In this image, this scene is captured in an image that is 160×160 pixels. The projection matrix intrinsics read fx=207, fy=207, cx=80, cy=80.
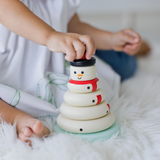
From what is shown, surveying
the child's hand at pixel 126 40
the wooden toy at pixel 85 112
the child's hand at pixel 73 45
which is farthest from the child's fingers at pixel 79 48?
the child's hand at pixel 126 40

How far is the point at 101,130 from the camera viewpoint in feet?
1.69

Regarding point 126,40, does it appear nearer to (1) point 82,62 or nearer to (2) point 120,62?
(2) point 120,62

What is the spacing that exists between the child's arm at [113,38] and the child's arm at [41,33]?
0.37 m

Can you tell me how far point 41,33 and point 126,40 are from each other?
401mm

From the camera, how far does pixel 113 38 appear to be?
876 mm

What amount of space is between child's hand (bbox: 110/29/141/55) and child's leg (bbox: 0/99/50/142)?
0.49m

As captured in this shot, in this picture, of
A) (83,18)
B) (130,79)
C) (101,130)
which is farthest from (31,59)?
(83,18)

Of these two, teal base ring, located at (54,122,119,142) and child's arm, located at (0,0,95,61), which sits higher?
child's arm, located at (0,0,95,61)

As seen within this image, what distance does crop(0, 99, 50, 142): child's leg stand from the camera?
479mm

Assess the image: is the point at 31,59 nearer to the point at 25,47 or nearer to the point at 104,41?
the point at 25,47

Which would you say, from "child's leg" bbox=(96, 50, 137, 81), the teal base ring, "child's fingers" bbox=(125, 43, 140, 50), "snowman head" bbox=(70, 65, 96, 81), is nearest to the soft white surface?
the teal base ring

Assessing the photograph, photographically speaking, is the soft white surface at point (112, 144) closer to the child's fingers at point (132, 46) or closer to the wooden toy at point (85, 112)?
the wooden toy at point (85, 112)

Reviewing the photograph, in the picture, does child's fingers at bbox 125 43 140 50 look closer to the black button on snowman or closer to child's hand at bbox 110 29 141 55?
child's hand at bbox 110 29 141 55

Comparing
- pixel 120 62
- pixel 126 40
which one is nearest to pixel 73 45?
pixel 126 40
